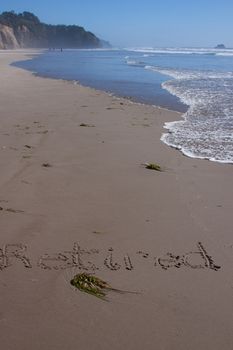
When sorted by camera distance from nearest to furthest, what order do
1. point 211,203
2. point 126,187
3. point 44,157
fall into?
point 211,203 < point 126,187 < point 44,157

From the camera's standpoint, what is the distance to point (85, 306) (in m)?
2.91

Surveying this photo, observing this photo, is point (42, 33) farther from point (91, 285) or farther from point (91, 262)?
point (91, 285)

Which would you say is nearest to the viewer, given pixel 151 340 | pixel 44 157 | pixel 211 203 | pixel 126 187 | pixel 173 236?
pixel 151 340

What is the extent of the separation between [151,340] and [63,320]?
1.96ft

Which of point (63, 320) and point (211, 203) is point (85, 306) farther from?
point (211, 203)

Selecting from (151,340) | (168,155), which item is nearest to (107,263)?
(151,340)

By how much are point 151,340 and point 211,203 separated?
7.90ft

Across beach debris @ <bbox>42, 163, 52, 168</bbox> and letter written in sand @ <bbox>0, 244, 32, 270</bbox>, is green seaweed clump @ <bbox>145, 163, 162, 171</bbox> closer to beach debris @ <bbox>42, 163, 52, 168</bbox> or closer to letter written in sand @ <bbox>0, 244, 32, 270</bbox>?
beach debris @ <bbox>42, 163, 52, 168</bbox>

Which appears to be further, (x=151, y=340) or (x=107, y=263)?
(x=107, y=263)

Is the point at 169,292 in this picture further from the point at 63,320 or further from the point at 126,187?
the point at 126,187

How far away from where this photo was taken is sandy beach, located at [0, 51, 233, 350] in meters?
2.69

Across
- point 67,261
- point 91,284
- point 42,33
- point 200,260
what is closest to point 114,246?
point 67,261

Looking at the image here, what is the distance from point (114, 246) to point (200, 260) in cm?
77

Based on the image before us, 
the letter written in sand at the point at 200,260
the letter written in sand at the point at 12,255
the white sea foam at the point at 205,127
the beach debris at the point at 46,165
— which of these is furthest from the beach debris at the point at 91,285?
the white sea foam at the point at 205,127
